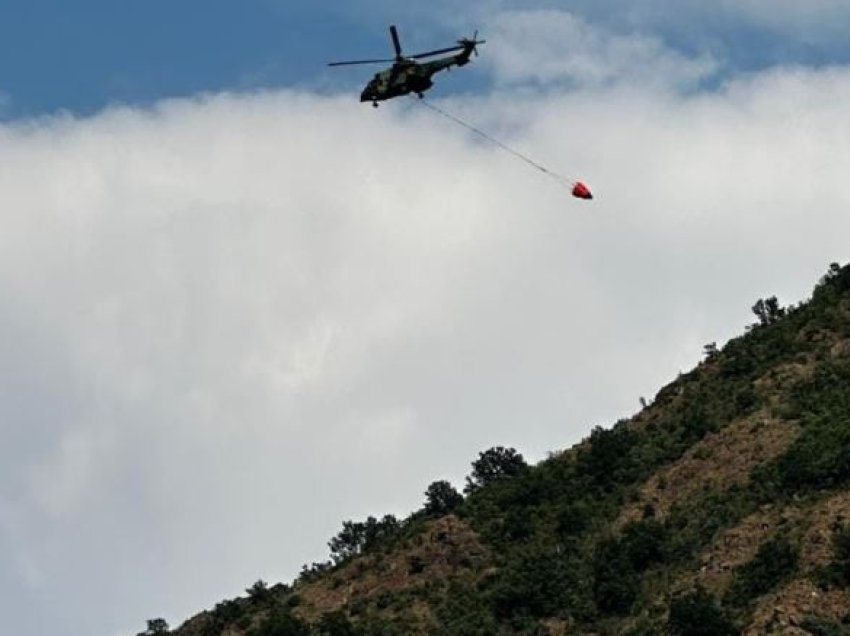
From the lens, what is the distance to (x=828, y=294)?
87.6m

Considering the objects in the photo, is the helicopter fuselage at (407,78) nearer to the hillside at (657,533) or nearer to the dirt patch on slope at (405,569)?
the hillside at (657,533)

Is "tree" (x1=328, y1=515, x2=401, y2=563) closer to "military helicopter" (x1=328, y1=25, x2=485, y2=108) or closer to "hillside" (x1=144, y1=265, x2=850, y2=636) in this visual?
"hillside" (x1=144, y1=265, x2=850, y2=636)

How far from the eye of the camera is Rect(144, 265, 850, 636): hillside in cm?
5556

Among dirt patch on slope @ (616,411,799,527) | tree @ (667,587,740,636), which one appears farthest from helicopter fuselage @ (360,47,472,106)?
dirt patch on slope @ (616,411,799,527)

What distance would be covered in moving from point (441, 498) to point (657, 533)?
2493 centimetres

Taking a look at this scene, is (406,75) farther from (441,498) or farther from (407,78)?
(441,498)

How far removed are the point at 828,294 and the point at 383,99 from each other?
46.0 meters

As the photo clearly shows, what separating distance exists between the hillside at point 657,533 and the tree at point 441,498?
0.11 m

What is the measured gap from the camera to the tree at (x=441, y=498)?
87.9m

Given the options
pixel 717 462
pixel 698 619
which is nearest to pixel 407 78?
pixel 698 619

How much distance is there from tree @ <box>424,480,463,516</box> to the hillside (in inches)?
4.5

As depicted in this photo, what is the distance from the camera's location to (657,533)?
2594 inches

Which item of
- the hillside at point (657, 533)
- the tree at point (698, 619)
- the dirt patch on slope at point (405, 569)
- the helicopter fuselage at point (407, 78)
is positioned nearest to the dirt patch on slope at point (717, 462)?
the hillside at point (657, 533)

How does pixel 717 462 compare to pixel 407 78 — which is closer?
pixel 407 78
